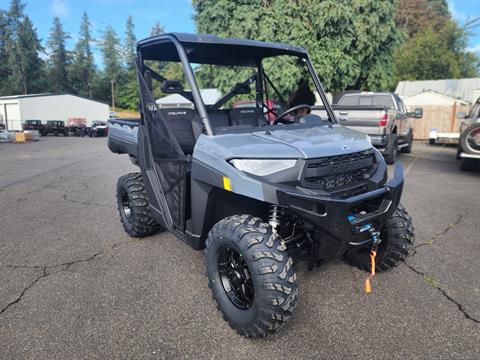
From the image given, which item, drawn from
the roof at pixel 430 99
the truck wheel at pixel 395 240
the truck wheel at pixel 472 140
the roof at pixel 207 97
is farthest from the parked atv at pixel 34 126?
the truck wheel at pixel 395 240

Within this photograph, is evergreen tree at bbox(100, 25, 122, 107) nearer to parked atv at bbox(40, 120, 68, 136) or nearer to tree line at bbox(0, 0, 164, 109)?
tree line at bbox(0, 0, 164, 109)

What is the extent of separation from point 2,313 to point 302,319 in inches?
96.5

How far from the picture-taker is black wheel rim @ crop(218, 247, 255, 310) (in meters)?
2.80

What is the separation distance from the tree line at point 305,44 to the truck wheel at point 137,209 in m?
2.72

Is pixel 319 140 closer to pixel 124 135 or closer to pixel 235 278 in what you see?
pixel 235 278

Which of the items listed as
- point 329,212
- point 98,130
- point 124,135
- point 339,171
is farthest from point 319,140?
point 98,130

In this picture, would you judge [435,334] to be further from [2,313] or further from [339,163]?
[2,313]

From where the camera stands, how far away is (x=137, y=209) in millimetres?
4320

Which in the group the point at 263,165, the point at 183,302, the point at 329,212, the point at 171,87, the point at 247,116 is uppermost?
the point at 171,87

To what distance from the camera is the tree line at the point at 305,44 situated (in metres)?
15.4

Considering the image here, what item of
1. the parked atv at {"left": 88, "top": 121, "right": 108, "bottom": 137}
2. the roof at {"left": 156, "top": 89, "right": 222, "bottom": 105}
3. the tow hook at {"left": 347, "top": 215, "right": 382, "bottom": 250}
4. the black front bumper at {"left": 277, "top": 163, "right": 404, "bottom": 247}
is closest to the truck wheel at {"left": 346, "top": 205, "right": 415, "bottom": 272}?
the tow hook at {"left": 347, "top": 215, "right": 382, "bottom": 250}

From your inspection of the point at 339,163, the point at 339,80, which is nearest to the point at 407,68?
the point at 339,80

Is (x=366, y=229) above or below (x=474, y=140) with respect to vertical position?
below

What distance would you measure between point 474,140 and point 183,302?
8.22 metres
